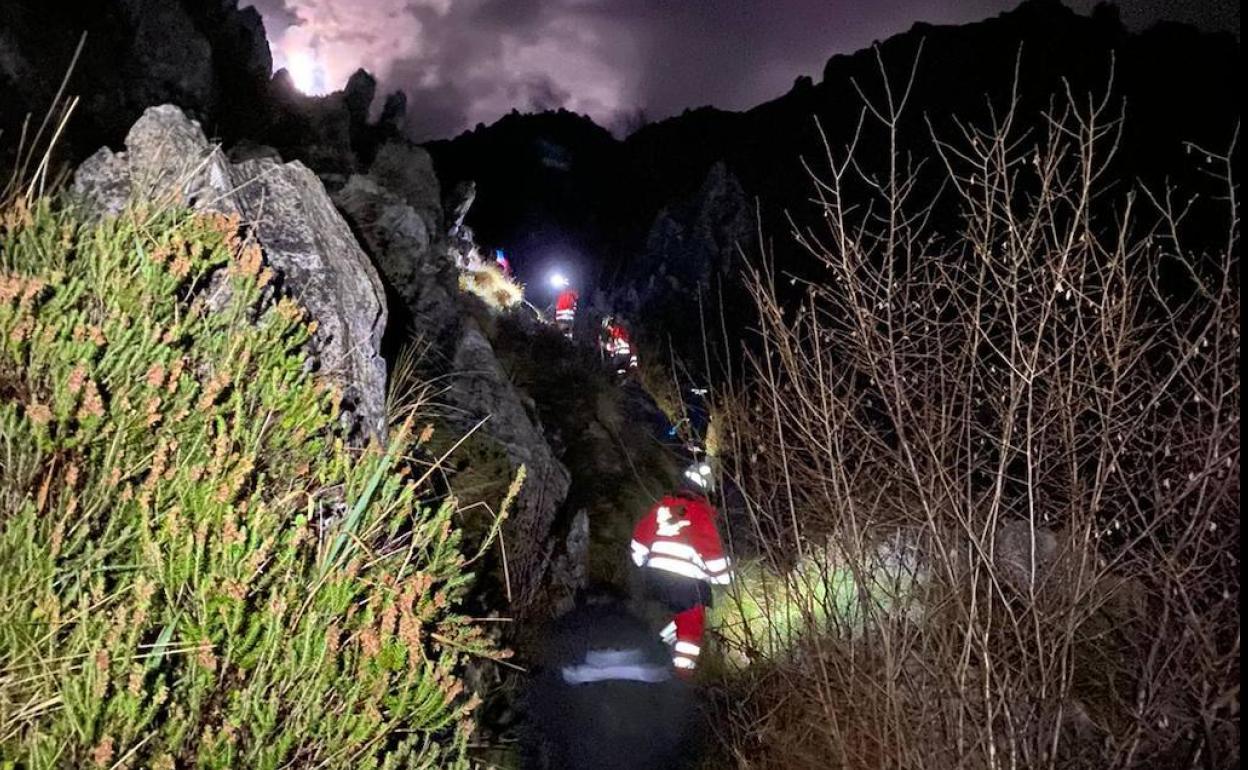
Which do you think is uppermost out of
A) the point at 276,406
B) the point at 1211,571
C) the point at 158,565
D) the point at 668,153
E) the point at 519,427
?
the point at 668,153

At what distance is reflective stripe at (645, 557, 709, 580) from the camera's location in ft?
21.7

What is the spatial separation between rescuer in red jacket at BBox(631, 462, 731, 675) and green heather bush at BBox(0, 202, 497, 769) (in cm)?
385

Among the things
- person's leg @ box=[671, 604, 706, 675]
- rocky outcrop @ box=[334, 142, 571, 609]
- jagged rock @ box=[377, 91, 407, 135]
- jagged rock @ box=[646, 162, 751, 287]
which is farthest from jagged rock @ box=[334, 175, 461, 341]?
jagged rock @ box=[646, 162, 751, 287]

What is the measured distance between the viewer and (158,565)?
1903mm

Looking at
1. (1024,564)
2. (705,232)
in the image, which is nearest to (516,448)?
(1024,564)

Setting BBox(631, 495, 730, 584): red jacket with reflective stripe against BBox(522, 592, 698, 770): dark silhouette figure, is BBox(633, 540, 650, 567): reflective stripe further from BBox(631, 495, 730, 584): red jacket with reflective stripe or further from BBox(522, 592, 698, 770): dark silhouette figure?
BBox(522, 592, 698, 770): dark silhouette figure

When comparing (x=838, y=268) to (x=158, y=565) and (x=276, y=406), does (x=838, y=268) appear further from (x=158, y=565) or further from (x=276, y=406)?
(x=158, y=565)

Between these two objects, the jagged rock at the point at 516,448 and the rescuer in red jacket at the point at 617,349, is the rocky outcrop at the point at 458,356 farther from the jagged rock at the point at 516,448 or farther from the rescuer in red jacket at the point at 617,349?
the rescuer in red jacket at the point at 617,349

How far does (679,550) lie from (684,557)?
92mm

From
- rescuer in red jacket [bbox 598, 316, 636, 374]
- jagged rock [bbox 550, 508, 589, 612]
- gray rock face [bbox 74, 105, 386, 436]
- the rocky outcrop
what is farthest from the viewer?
rescuer in red jacket [bbox 598, 316, 636, 374]

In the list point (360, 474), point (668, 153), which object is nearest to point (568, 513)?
point (360, 474)

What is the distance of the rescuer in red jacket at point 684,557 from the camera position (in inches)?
256

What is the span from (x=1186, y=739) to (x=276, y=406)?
4.62m

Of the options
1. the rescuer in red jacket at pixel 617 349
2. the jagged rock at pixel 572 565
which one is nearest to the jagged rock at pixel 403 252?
the jagged rock at pixel 572 565
